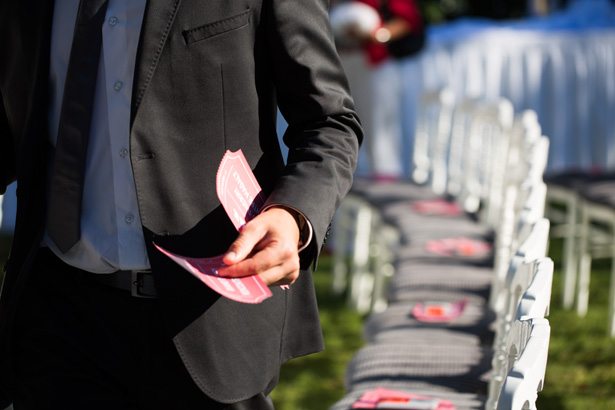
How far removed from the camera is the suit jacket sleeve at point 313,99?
1.18 metres

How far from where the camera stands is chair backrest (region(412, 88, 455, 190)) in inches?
183

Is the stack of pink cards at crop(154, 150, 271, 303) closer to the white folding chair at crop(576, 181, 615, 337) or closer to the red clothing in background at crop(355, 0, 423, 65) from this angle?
the white folding chair at crop(576, 181, 615, 337)

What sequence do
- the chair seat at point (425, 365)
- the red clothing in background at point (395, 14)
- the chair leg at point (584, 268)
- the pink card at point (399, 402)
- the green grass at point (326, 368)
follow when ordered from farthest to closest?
the red clothing in background at point (395, 14) → the chair leg at point (584, 268) → the green grass at point (326, 368) → the chair seat at point (425, 365) → the pink card at point (399, 402)

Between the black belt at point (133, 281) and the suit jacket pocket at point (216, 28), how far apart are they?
378 millimetres

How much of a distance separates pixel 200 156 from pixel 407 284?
181 centimetres

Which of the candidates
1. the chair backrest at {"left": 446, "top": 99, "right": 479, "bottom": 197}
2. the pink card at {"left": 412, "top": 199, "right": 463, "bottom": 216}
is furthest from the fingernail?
the chair backrest at {"left": 446, "top": 99, "right": 479, "bottom": 197}

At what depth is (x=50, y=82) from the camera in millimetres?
1298

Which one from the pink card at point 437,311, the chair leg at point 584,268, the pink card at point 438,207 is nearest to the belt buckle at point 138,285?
the pink card at point 437,311

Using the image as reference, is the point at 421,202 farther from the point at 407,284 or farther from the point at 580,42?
the point at 580,42

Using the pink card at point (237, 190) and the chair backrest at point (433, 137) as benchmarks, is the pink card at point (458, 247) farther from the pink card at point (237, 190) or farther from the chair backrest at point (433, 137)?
the pink card at point (237, 190)

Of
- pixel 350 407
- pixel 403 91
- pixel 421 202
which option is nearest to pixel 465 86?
pixel 403 91

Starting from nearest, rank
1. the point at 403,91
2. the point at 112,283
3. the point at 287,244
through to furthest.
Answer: the point at 287,244, the point at 112,283, the point at 403,91

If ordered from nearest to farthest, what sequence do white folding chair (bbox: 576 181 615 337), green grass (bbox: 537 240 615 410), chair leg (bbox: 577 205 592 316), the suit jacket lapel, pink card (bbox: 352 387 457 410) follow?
1. the suit jacket lapel
2. pink card (bbox: 352 387 457 410)
3. green grass (bbox: 537 240 615 410)
4. white folding chair (bbox: 576 181 615 337)
5. chair leg (bbox: 577 205 592 316)

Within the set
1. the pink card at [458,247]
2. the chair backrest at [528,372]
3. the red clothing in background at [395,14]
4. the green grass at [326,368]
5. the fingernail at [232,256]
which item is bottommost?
the green grass at [326,368]
